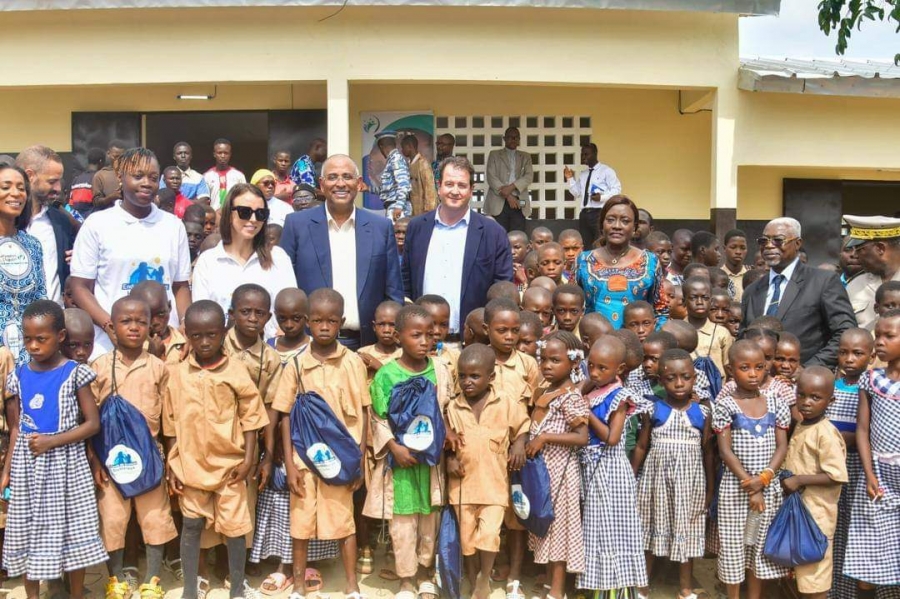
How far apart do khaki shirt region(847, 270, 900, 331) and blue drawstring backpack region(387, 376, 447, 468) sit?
2635 mm

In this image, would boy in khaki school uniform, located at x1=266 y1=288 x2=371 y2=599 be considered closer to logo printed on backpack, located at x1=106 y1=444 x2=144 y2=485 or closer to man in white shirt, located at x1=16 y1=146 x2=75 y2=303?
logo printed on backpack, located at x1=106 y1=444 x2=144 y2=485

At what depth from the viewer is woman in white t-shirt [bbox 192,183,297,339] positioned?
4488mm

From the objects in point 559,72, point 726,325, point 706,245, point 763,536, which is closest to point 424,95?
point 559,72

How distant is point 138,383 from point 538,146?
723cm

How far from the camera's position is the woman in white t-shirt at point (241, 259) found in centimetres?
449

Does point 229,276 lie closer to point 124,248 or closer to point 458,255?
point 124,248

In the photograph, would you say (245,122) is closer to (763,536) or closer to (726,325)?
(726,325)

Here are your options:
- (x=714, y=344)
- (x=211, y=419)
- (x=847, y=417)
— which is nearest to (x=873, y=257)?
(x=714, y=344)

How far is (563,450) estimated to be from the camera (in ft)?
13.9

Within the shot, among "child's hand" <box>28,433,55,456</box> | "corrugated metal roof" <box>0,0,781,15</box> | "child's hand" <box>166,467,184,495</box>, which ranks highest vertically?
"corrugated metal roof" <box>0,0,781,15</box>

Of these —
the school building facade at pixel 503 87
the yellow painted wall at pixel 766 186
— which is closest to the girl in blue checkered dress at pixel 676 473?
the school building facade at pixel 503 87

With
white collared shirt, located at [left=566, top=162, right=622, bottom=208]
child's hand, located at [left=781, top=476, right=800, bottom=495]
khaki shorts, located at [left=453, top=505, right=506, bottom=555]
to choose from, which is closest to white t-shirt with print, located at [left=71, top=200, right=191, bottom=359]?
khaki shorts, located at [left=453, top=505, right=506, bottom=555]

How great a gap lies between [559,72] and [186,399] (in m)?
6.16

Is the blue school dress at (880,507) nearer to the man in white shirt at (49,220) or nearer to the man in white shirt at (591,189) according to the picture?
the man in white shirt at (49,220)
